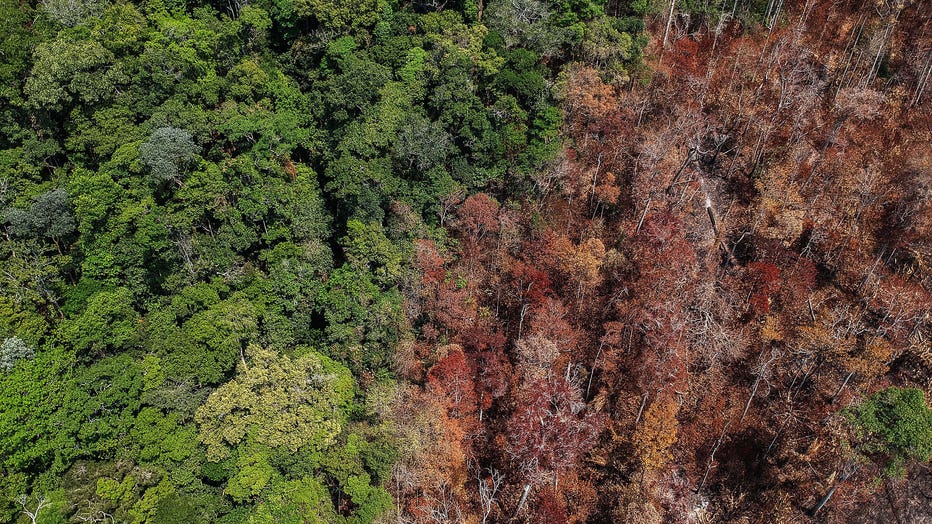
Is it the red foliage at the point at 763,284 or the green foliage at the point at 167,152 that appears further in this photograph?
the red foliage at the point at 763,284

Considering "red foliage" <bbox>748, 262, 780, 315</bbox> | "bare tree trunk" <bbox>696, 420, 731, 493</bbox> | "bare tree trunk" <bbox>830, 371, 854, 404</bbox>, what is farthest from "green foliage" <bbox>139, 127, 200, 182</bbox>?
"bare tree trunk" <bbox>830, 371, 854, 404</bbox>

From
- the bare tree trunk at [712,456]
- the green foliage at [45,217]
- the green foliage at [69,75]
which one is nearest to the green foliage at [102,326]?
the green foliage at [45,217]

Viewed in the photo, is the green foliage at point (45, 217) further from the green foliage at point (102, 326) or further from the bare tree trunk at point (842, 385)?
the bare tree trunk at point (842, 385)

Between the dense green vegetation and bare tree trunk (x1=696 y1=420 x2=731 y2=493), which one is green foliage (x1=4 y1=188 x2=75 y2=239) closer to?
the dense green vegetation

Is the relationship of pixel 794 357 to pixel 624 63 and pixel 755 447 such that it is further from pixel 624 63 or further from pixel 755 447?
pixel 624 63

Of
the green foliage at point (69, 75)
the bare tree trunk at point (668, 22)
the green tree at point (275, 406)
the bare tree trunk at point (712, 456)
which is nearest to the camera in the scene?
the green tree at point (275, 406)

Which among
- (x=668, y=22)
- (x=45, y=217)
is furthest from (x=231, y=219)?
(x=668, y=22)
